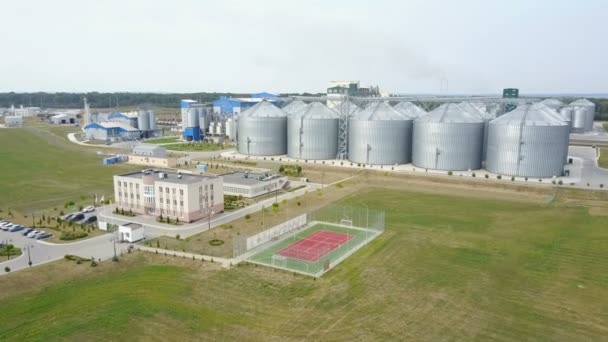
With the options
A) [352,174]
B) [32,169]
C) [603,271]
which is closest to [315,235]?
[603,271]

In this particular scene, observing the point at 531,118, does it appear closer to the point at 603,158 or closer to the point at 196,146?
the point at 603,158

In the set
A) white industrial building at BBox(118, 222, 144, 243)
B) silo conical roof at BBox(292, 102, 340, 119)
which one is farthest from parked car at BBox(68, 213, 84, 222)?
silo conical roof at BBox(292, 102, 340, 119)

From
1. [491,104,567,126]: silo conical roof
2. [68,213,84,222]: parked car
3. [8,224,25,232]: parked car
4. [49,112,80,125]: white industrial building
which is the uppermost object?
[491,104,567,126]: silo conical roof

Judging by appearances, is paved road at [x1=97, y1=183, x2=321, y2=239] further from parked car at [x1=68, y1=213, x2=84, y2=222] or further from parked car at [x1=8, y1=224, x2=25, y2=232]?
parked car at [x1=8, y1=224, x2=25, y2=232]

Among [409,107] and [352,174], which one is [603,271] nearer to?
[352,174]

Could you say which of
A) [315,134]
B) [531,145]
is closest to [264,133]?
[315,134]

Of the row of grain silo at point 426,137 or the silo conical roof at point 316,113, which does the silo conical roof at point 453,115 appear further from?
the silo conical roof at point 316,113
